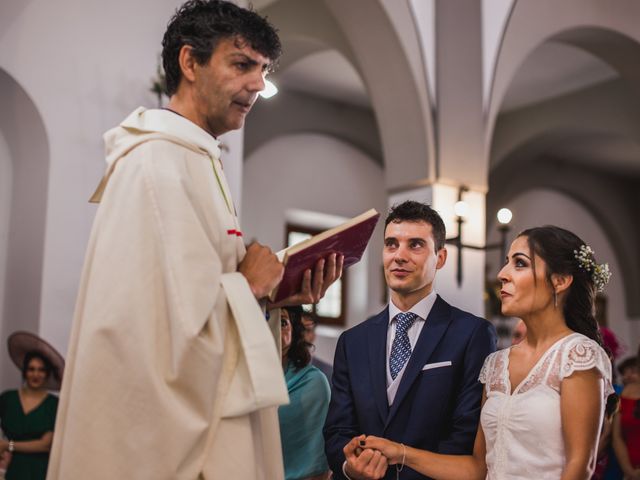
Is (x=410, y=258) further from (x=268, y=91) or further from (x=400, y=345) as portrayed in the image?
(x=268, y=91)

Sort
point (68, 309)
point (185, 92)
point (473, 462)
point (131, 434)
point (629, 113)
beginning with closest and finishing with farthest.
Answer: point (131, 434)
point (185, 92)
point (473, 462)
point (68, 309)
point (629, 113)

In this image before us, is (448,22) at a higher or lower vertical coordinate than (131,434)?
higher

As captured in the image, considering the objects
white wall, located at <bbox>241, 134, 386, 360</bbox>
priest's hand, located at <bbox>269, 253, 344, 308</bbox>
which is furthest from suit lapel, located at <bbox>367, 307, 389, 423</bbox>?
white wall, located at <bbox>241, 134, 386, 360</bbox>

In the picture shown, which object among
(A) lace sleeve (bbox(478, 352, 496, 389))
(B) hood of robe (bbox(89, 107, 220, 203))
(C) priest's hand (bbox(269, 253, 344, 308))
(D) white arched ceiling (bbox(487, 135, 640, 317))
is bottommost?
(A) lace sleeve (bbox(478, 352, 496, 389))

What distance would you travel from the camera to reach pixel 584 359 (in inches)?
111

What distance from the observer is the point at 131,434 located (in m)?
2.03

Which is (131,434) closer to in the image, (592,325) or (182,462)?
(182,462)

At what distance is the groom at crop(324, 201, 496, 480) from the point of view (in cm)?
303

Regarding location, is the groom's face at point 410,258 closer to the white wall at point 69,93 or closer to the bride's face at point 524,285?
the bride's face at point 524,285

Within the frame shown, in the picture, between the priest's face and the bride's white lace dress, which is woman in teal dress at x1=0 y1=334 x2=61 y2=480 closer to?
the bride's white lace dress

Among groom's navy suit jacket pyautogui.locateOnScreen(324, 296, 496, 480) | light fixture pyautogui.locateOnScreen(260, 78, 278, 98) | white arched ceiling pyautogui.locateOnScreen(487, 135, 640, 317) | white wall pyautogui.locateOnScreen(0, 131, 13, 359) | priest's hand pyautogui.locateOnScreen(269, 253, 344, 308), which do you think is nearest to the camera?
priest's hand pyautogui.locateOnScreen(269, 253, 344, 308)

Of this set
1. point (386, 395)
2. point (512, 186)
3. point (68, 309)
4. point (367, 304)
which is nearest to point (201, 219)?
point (386, 395)

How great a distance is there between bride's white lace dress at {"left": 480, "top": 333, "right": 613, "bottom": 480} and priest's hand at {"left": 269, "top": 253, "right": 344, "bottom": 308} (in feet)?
2.77

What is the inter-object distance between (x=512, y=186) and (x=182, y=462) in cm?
1178
